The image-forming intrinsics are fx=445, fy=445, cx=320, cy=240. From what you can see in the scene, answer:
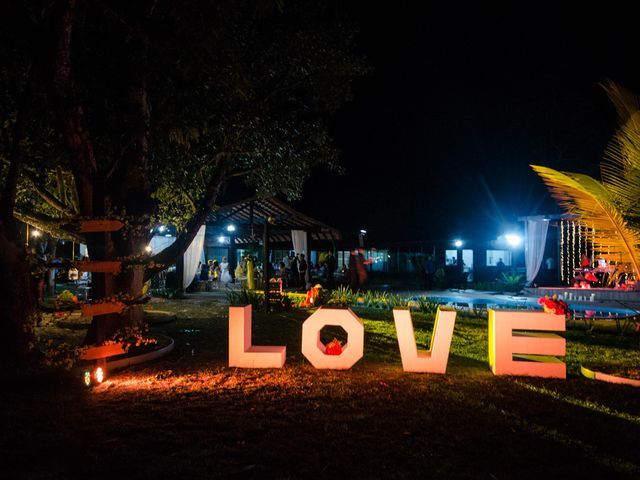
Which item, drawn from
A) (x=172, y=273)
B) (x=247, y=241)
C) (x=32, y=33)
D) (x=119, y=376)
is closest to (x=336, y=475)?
(x=119, y=376)

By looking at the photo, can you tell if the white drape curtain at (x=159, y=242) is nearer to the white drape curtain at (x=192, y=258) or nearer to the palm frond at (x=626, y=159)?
the white drape curtain at (x=192, y=258)

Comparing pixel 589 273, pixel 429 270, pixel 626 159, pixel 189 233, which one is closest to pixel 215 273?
pixel 429 270

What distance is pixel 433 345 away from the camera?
656cm

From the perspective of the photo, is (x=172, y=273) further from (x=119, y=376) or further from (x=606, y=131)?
→ (x=606, y=131)

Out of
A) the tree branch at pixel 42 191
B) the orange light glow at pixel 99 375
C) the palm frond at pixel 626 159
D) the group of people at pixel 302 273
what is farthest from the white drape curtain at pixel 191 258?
the palm frond at pixel 626 159

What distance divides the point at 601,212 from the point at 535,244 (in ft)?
46.6

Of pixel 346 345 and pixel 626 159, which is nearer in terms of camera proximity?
pixel 626 159

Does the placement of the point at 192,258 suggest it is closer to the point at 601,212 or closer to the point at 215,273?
the point at 215,273

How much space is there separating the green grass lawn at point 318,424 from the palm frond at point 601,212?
1883 millimetres

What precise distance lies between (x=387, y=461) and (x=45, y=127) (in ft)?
27.5

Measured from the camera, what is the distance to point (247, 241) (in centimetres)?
2509

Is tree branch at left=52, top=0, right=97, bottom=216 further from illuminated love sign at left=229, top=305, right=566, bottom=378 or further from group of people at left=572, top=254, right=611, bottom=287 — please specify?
group of people at left=572, top=254, right=611, bottom=287

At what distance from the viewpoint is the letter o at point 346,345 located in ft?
21.9

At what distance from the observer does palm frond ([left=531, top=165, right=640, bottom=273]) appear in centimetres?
648
